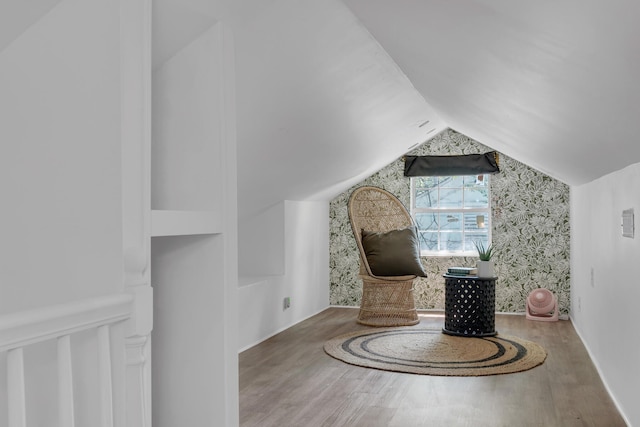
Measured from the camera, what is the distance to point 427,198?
807 centimetres

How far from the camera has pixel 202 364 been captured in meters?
2.16

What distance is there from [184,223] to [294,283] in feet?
16.0

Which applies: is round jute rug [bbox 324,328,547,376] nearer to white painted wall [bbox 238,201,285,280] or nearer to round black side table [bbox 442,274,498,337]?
round black side table [bbox 442,274,498,337]

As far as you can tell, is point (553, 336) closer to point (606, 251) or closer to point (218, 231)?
point (606, 251)

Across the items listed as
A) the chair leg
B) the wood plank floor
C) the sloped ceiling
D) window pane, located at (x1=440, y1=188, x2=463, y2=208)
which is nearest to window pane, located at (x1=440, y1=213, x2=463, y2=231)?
window pane, located at (x1=440, y1=188, x2=463, y2=208)

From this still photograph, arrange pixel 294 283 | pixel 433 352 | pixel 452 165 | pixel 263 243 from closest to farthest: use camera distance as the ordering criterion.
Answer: pixel 433 352
pixel 263 243
pixel 294 283
pixel 452 165

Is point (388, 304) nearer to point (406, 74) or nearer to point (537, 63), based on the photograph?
point (406, 74)

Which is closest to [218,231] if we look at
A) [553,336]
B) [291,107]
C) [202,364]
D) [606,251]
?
[202,364]

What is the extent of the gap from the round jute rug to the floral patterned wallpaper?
160cm

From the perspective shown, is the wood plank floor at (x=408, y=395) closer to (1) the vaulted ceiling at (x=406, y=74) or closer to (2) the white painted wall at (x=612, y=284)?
(2) the white painted wall at (x=612, y=284)

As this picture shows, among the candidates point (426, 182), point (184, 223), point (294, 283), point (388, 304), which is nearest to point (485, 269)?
point (388, 304)

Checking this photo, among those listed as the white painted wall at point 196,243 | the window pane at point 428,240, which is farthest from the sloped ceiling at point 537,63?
the window pane at point 428,240

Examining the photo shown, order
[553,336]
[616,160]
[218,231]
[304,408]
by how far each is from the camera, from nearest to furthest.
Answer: [218,231] → [616,160] → [304,408] → [553,336]

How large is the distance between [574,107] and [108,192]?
1.86 m
